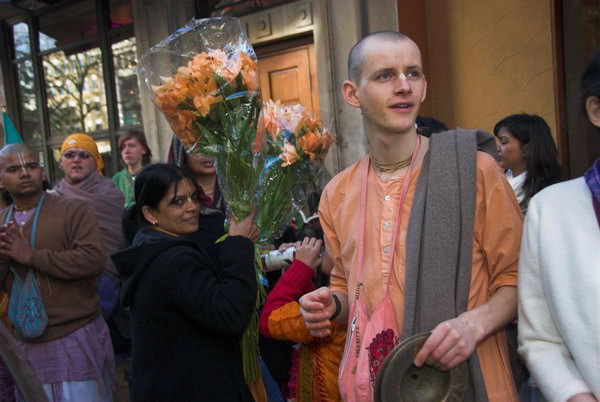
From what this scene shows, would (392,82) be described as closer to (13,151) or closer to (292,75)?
(13,151)

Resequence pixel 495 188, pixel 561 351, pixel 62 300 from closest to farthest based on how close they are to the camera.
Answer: pixel 561 351 → pixel 495 188 → pixel 62 300

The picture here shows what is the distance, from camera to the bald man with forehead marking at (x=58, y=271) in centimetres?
318

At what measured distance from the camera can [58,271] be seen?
10.4ft

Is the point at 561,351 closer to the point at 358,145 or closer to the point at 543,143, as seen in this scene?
the point at 543,143

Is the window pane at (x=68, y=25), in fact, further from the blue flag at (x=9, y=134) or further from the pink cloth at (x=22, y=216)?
the pink cloth at (x=22, y=216)

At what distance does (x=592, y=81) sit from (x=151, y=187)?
6.14ft

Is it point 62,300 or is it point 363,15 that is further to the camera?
point 363,15

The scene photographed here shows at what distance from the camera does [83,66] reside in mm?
8773

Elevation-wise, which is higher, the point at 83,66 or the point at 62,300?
the point at 83,66

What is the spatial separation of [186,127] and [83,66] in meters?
7.41

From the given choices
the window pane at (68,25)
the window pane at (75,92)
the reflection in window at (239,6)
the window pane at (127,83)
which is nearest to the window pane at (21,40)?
the window pane at (68,25)

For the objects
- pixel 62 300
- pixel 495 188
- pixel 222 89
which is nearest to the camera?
pixel 495 188

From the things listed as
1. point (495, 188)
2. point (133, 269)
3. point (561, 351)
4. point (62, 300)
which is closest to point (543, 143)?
point (495, 188)

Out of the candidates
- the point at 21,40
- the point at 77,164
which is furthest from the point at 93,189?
the point at 21,40
